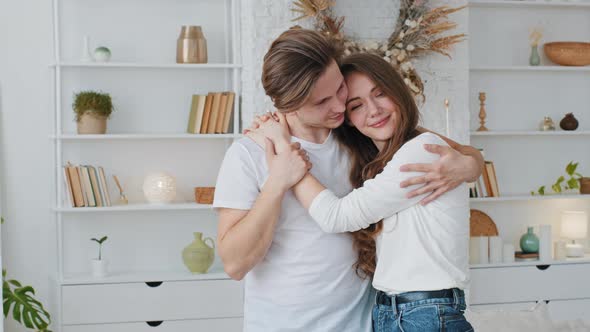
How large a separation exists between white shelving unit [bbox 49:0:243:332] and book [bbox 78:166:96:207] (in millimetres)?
126

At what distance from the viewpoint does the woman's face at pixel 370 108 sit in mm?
1998

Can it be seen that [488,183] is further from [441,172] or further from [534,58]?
[441,172]

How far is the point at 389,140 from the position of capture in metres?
2.05

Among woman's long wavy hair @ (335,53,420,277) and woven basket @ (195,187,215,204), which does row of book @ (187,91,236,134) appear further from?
woman's long wavy hair @ (335,53,420,277)

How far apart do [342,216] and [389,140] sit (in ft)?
0.86

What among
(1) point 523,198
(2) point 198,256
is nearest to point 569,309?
(1) point 523,198

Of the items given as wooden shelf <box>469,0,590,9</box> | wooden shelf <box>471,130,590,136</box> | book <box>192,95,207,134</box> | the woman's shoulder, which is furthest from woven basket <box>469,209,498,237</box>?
the woman's shoulder

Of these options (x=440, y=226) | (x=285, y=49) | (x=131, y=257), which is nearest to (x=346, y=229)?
(x=440, y=226)

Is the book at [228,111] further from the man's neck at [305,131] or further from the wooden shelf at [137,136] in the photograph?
the man's neck at [305,131]

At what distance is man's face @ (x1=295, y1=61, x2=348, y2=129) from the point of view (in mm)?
1889

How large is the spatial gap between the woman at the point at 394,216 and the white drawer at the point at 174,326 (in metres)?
2.94

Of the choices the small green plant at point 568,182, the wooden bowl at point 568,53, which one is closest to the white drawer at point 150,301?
the small green plant at point 568,182

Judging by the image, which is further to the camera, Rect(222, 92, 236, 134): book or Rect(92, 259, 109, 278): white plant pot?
Rect(222, 92, 236, 134): book

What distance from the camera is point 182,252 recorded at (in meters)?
4.93
